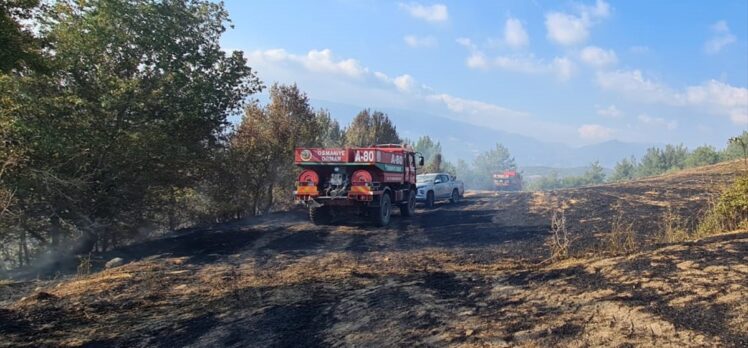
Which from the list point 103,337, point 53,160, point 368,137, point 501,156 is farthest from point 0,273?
point 501,156

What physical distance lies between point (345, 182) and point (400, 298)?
851cm

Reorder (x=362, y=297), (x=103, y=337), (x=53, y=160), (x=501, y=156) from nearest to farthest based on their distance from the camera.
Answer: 1. (x=103, y=337)
2. (x=362, y=297)
3. (x=53, y=160)
4. (x=501, y=156)

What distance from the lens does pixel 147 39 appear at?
1338cm

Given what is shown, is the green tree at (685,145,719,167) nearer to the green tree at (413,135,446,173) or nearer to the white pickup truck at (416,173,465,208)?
the green tree at (413,135,446,173)

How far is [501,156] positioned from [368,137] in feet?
462

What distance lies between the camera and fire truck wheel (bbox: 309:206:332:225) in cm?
1500

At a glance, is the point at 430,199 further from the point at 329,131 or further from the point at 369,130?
the point at 329,131

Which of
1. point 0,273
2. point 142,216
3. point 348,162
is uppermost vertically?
point 348,162

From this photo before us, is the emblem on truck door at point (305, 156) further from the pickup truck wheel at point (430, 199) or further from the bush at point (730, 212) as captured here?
the bush at point (730, 212)

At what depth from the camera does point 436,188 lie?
73.3 feet

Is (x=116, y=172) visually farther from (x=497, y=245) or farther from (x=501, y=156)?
(x=501, y=156)

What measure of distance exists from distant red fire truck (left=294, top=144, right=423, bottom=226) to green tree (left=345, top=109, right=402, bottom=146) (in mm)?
16556

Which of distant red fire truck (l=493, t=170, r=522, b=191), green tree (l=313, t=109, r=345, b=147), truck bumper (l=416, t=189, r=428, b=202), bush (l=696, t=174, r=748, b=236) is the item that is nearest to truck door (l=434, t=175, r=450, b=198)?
truck bumper (l=416, t=189, r=428, b=202)

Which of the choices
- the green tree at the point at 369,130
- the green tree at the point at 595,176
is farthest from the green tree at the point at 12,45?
the green tree at the point at 595,176
